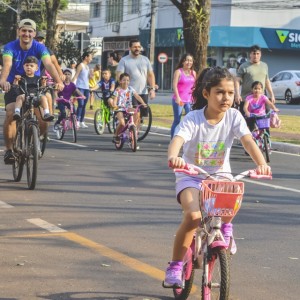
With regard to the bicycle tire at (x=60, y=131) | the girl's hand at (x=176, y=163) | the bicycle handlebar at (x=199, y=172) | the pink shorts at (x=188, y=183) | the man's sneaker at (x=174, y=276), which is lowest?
the bicycle tire at (x=60, y=131)

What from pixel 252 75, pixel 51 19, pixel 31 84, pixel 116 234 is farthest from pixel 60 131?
pixel 51 19

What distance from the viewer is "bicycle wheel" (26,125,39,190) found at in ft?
35.8

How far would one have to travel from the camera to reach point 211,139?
583 cm

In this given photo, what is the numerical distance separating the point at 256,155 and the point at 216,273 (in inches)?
29.3

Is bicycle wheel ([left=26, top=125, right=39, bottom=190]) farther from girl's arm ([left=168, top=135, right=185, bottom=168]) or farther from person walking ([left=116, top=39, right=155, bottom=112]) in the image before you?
person walking ([left=116, top=39, right=155, bottom=112])

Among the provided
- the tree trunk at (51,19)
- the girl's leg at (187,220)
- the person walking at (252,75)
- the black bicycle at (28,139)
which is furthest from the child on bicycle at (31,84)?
the tree trunk at (51,19)

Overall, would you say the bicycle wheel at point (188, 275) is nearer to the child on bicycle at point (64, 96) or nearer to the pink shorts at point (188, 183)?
the pink shorts at point (188, 183)

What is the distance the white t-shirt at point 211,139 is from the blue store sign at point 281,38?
55.5m

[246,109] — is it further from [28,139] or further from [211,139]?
[211,139]

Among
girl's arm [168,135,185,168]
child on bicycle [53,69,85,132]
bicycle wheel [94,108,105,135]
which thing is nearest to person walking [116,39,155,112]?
child on bicycle [53,69,85,132]

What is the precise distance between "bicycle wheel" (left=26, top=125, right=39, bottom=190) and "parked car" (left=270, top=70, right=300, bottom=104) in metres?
32.4

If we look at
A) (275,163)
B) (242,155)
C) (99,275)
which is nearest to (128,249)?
(99,275)

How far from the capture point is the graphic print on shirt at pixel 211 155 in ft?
19.1

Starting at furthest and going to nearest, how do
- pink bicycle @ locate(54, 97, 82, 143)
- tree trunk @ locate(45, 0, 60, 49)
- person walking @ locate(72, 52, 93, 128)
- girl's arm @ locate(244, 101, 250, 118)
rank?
1. tree trunk @ locate(45, 0, 60, 49)
2. person walking @ locate(72, 52, 93, 128)
3. pink bicycle @ locate(54, 97, 82, 143)
4. girl's arm @ locate(244, 101, 250, 118)
